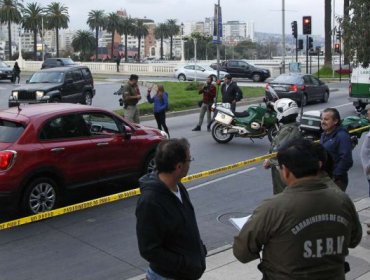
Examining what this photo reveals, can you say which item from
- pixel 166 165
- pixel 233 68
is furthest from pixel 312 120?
pixel 233 68

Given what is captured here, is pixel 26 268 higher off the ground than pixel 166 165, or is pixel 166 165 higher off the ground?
pixel 166 165

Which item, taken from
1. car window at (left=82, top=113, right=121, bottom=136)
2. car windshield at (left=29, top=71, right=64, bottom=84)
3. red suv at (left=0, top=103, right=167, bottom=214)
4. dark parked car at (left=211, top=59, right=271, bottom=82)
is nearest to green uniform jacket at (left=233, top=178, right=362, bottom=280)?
red suv at (left=0, top=103, right=167, bottom=214)

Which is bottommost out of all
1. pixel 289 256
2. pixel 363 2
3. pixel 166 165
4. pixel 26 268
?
pixel 26 268

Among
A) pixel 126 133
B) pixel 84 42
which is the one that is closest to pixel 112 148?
pixel 126 133

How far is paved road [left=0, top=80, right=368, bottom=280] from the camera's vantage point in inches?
238

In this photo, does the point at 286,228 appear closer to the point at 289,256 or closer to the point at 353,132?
the point at 289,256

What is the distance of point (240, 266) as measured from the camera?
5.80 metres

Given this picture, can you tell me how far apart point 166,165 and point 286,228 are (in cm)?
83

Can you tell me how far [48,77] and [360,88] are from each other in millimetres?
12593

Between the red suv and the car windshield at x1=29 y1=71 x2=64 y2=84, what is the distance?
14.8 metres

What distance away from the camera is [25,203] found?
7.65 meters

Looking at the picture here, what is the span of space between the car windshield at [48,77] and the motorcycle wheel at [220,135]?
34.5ft

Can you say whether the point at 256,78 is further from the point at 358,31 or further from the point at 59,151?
the point at 59,151

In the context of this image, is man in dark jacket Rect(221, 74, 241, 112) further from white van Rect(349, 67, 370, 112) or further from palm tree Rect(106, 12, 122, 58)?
palm tree Rect(106, 12, 122, 58)
